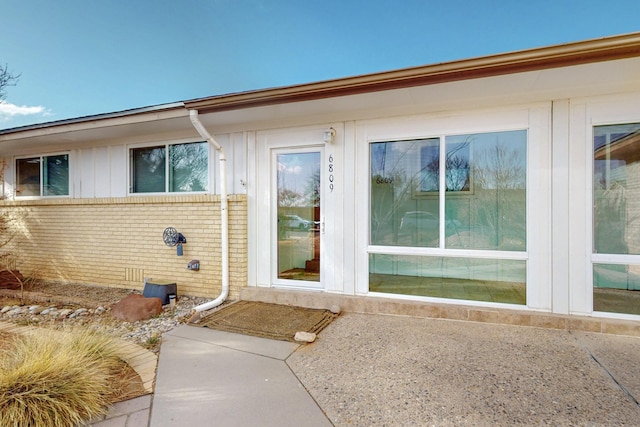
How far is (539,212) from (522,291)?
106 cm

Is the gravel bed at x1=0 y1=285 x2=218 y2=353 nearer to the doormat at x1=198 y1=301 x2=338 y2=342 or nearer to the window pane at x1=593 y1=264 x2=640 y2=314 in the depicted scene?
the doormat at x1=198 y1=301 x2=338 y2=342

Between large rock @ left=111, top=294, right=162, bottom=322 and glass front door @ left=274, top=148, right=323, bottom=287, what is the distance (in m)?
1.87

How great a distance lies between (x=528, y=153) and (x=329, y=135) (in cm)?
266

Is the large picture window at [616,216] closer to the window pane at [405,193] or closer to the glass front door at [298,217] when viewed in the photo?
the window pane at [405,193]

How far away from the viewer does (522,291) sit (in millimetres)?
4180

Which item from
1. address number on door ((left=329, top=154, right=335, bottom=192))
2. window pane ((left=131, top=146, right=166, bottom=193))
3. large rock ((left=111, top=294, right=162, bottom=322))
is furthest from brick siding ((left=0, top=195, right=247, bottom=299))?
address number on door ((left=329, top=154, right=335, bottom=192))

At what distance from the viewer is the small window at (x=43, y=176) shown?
22.9 feet

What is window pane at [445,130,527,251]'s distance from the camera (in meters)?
4.21

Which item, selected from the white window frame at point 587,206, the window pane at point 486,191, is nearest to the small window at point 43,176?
the window pane at point 486,191

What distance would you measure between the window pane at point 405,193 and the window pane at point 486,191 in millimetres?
200

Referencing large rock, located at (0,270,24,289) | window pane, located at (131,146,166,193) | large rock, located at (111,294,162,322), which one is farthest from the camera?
large rock, located at (0,270,24,289)

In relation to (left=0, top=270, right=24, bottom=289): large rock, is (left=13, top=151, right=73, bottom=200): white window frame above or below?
above

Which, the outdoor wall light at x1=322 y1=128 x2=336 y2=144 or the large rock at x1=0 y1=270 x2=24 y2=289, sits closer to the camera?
the outdoor wall light at x1=322 y1=128 x2=336 y2=144

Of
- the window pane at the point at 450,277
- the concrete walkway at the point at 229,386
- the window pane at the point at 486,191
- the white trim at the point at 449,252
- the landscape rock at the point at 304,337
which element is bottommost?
the concrete walkway at the point at 229,386
